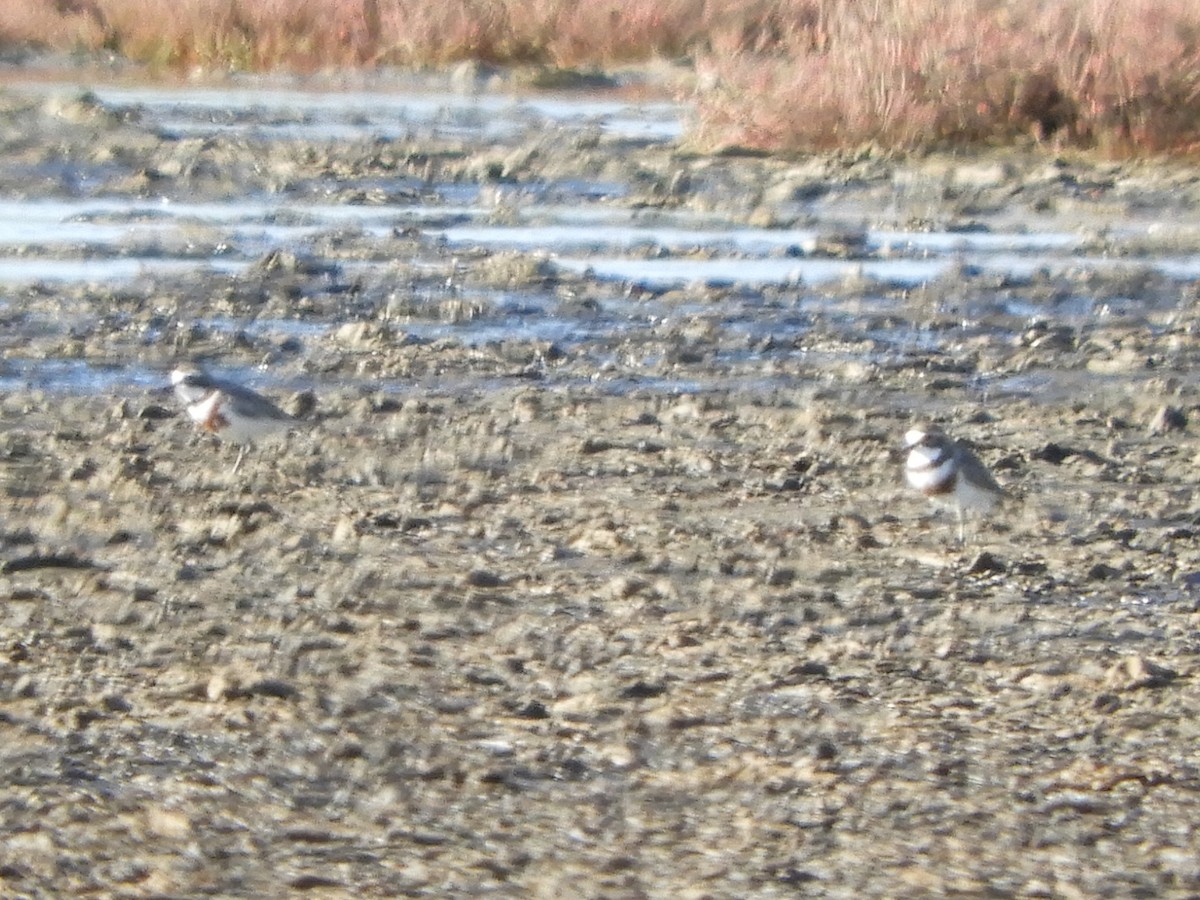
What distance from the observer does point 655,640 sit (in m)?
5.99

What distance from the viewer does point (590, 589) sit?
641 centimetres

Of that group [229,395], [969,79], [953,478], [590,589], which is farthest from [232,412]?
[969,79]

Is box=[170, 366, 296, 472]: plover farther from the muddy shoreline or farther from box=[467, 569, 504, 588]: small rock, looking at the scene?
box=[467, 569, 504, 588]: small rock

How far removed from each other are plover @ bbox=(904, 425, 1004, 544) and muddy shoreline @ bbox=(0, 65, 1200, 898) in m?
0.13

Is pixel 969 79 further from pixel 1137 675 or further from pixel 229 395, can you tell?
pixel 1137 675

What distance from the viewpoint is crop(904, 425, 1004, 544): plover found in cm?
696

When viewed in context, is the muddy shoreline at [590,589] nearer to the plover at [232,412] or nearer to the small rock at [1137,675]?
the small rock at [1137,675]

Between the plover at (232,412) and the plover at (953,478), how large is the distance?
2.43m

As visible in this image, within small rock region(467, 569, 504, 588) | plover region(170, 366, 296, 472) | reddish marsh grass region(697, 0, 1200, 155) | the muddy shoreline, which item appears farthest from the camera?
reddish marsh grass region(697, 0, 1200, 155)

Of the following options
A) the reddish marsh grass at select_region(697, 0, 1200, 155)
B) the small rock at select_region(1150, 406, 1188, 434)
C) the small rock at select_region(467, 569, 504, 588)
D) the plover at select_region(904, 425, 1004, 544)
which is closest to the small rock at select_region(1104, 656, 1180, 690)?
the plover at select_region(904, 425, 1004, 544)

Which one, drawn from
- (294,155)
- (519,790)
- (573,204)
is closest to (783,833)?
(519,790)

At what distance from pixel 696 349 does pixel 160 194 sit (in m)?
5.54

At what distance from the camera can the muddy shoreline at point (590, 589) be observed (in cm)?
469

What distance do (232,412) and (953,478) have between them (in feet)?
8.68
